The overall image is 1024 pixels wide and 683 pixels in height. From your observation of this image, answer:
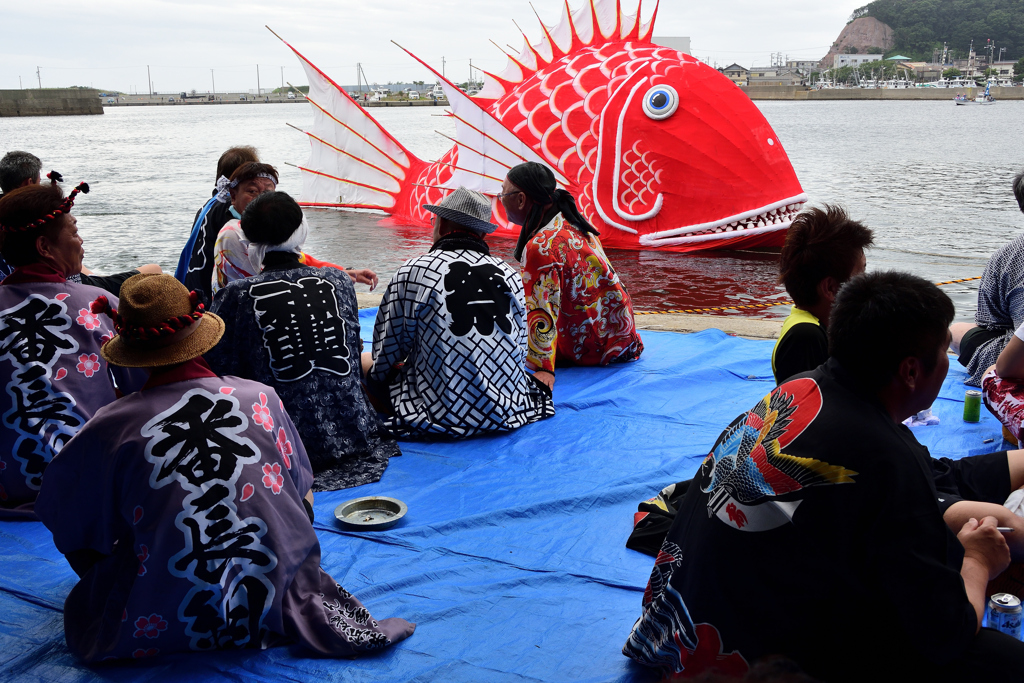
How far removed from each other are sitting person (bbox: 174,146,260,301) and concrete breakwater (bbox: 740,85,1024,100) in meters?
84.6

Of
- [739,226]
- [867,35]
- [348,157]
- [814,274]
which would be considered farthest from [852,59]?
[814,274]

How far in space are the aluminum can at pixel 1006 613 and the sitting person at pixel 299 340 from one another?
2245 mm

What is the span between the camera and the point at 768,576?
5.61 feet

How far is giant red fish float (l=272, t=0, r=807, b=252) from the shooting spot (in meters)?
9.27

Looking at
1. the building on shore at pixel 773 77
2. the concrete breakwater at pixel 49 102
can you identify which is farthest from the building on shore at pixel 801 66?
the concrete breakwater at pixel 49 102

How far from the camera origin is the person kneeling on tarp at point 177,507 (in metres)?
2.09

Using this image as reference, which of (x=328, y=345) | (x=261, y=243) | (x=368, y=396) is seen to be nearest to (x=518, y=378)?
(x=368, y=396)

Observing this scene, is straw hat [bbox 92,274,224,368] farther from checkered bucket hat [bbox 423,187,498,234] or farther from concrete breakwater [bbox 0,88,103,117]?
concrete breakwater [bbox 0,88,103,117]

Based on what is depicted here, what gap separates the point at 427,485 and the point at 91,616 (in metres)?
1.41

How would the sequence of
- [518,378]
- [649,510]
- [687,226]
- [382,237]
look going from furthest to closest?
1. [382,237]
2. [687,226]
3. [518,378]
4. [649,510]

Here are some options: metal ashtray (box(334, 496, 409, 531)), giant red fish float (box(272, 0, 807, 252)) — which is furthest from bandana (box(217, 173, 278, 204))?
giant red fish float (box(272, 0, 807, 252))

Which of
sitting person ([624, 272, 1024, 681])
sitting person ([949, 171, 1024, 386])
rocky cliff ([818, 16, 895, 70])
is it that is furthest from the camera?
rocky cliff ([818, 16, 895, 70])

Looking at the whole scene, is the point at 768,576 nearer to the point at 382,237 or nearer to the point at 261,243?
the point at 261,243

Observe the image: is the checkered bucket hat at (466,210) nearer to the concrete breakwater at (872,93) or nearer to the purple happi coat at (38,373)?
the purple happi coat at (38,373)
